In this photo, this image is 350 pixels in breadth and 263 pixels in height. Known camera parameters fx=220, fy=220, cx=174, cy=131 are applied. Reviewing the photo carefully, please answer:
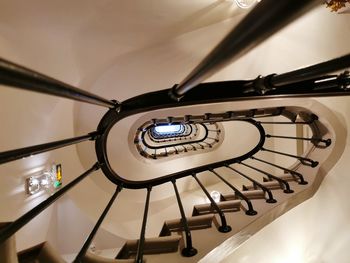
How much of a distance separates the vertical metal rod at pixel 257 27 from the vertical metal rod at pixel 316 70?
1.53 feet

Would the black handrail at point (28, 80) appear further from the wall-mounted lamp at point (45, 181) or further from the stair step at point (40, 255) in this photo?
the wall-mounted lamp at point (45, 181)

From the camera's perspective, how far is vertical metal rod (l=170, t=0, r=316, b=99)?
31cm

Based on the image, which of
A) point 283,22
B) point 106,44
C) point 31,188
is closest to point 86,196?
point 31,188

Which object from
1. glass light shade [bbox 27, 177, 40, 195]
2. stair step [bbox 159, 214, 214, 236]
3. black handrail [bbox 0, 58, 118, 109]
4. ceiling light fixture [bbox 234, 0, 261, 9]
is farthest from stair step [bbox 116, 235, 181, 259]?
ceiling light fixture [bbox 234, 0, 261, 9]

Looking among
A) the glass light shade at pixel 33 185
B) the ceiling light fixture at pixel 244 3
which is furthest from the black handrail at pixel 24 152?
the ceiling light fixture at pixel 244 3

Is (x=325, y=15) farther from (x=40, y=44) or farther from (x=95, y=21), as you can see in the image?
(x=40, y=44)

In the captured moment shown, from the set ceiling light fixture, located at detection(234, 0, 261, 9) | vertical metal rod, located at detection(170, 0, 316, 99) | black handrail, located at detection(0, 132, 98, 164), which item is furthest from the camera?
ceiling light fixture, located at detection(234, 0, 261, 9)

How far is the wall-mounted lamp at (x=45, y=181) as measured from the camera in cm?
221

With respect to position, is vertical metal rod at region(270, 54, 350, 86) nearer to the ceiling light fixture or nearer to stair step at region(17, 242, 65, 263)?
stair step at region(17, 242, 65, 263)

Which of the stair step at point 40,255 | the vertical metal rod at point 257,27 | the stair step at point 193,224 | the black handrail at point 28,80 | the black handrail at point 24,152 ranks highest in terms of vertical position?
the vertical metal rod at point 257,27

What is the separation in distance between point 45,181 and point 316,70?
2678mm

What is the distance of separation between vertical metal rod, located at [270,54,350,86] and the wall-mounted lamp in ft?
7.85

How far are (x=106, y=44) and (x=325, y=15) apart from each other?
221 centimetres

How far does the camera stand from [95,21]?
6.40 ft
